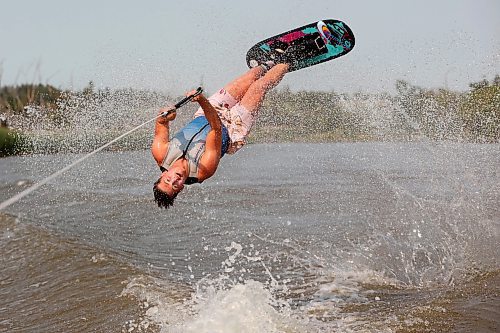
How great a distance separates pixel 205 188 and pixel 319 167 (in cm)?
462

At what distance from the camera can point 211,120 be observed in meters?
5.07

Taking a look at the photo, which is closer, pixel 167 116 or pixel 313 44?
pixel 167 116

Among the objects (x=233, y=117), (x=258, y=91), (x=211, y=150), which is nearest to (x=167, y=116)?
(x=211, y=150)

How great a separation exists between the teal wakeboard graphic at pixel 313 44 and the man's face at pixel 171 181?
2.43m

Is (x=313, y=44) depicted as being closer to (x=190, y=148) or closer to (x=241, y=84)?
(x=241, y=84)

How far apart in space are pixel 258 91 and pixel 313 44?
132 centimetres

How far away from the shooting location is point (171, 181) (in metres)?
5.10

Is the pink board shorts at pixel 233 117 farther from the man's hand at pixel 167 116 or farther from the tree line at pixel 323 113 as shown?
the tree line at pixel 323 113

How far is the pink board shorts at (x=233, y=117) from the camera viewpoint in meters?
5.86

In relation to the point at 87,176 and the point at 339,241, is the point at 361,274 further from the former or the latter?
the point at 87,176

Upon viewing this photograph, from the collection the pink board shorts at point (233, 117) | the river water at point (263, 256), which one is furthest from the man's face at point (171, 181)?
the river water at point (263, 256)

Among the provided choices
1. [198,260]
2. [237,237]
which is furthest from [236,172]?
[198,260]

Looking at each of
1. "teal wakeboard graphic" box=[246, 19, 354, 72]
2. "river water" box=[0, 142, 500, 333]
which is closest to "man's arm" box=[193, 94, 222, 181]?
"river water" box=[0, 142, 500, 333]

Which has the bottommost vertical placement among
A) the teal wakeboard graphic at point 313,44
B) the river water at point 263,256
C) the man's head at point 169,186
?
the river water at point 263,256
